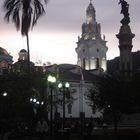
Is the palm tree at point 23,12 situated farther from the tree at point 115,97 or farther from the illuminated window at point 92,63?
the illuminated window at point 92,63

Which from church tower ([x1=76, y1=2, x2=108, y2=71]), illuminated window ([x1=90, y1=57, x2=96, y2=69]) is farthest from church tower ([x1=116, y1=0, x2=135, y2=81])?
illuminated window ([x1=90, y1=57, x2=96, y2=69])

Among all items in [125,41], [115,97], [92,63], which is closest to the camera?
[115,97]

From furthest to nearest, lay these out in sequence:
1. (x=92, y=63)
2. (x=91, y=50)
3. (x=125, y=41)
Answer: (x=92, y=63) < (x=91, y=50) < (x=125, y=41)

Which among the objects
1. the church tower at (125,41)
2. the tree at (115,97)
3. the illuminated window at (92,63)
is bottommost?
the tree at (115,97)

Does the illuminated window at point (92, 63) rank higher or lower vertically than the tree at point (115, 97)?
higher

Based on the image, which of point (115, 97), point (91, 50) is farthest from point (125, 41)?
point (91, 50)

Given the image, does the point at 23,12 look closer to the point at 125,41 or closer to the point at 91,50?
the point at 125,41

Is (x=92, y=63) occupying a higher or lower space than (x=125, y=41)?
higher

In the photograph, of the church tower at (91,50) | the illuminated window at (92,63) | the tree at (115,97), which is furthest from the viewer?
the illuminated window at (92,63)

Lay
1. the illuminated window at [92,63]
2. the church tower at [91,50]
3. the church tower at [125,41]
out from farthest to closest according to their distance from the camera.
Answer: the illuminated window at [92,63], the church tower at [91,50], the church tower at [125,41]

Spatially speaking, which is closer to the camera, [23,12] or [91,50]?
[23,12]

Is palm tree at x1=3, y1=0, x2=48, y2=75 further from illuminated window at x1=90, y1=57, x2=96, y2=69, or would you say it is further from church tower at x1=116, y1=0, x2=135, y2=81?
illuminated window at x1=90, y1=57, x2=96, y2=69

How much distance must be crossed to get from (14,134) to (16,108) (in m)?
15.9

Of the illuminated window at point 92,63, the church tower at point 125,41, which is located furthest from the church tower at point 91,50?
the church tower at point 125,41
